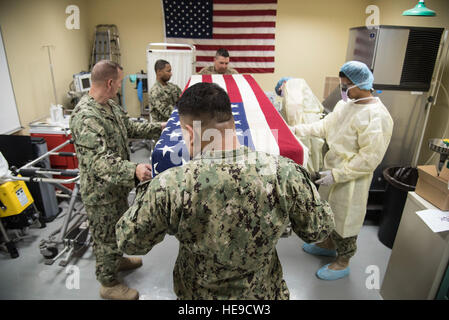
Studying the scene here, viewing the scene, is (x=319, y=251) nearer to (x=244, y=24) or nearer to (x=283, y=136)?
(x=283, y=136)

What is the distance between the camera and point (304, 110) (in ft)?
10.5

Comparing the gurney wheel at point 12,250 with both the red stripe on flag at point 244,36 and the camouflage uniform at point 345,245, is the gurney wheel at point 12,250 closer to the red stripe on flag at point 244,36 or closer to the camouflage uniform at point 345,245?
the camouflage uniform at point 345,245

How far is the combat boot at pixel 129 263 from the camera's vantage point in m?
2.57

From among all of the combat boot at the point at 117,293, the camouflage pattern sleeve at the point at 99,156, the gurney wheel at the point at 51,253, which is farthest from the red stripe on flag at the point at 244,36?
the combat boot at the point at 117,293

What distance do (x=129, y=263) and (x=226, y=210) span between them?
76.1 inches

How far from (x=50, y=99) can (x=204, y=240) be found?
4.25m

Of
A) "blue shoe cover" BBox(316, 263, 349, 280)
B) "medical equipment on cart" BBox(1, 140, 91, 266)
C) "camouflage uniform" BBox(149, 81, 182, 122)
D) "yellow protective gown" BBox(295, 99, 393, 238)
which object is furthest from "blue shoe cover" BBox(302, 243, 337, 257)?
"camouflage uniform" BBox(149, 81, 182, 122)

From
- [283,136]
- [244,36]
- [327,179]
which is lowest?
[327,179]

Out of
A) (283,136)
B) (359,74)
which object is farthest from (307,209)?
(359,74)

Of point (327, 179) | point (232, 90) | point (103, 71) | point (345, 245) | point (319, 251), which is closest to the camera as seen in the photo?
point (103, 71)

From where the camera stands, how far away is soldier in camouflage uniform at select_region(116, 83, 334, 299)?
1.01m

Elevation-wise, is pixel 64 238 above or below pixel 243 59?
below

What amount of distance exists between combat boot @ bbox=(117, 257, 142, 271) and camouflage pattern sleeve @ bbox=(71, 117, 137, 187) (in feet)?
3.45
